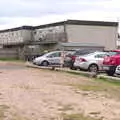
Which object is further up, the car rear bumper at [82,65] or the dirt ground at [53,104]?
the car rear bumper at [82,65]

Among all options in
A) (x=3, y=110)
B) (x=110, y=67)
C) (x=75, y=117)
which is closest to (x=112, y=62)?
(x=110, y=67)

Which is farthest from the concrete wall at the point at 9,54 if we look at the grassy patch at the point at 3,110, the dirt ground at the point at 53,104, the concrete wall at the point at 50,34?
the grassy patch at the point at 3,110

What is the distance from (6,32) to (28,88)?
66.7m

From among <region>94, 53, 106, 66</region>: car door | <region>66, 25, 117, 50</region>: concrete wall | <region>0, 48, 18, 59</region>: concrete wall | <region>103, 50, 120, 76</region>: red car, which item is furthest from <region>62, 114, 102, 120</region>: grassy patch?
<region>66, 25, 117, 50</region>: concrete wall

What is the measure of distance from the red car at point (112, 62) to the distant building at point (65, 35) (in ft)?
111

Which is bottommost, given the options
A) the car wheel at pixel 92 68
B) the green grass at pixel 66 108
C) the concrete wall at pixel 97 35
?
the green grass at pixel 66 108

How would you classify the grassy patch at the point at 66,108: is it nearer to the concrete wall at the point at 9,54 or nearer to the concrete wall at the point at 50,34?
the concrete wall at the point at 9,54

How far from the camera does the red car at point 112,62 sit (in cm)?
2188

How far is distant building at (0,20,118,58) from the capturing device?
6147 centimetres

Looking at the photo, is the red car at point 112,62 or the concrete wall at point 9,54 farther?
the concrete wall at point 9,54

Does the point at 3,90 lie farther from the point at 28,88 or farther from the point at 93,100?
the point at 93,100

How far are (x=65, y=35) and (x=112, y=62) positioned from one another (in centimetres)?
3953

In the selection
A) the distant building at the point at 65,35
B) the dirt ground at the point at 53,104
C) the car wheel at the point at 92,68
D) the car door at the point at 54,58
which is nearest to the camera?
the dirt ground at the point at 53,104

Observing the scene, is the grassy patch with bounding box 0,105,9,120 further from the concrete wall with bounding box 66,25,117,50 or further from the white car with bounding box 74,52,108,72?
the concrete wall with bounding box 66,25,117,50
